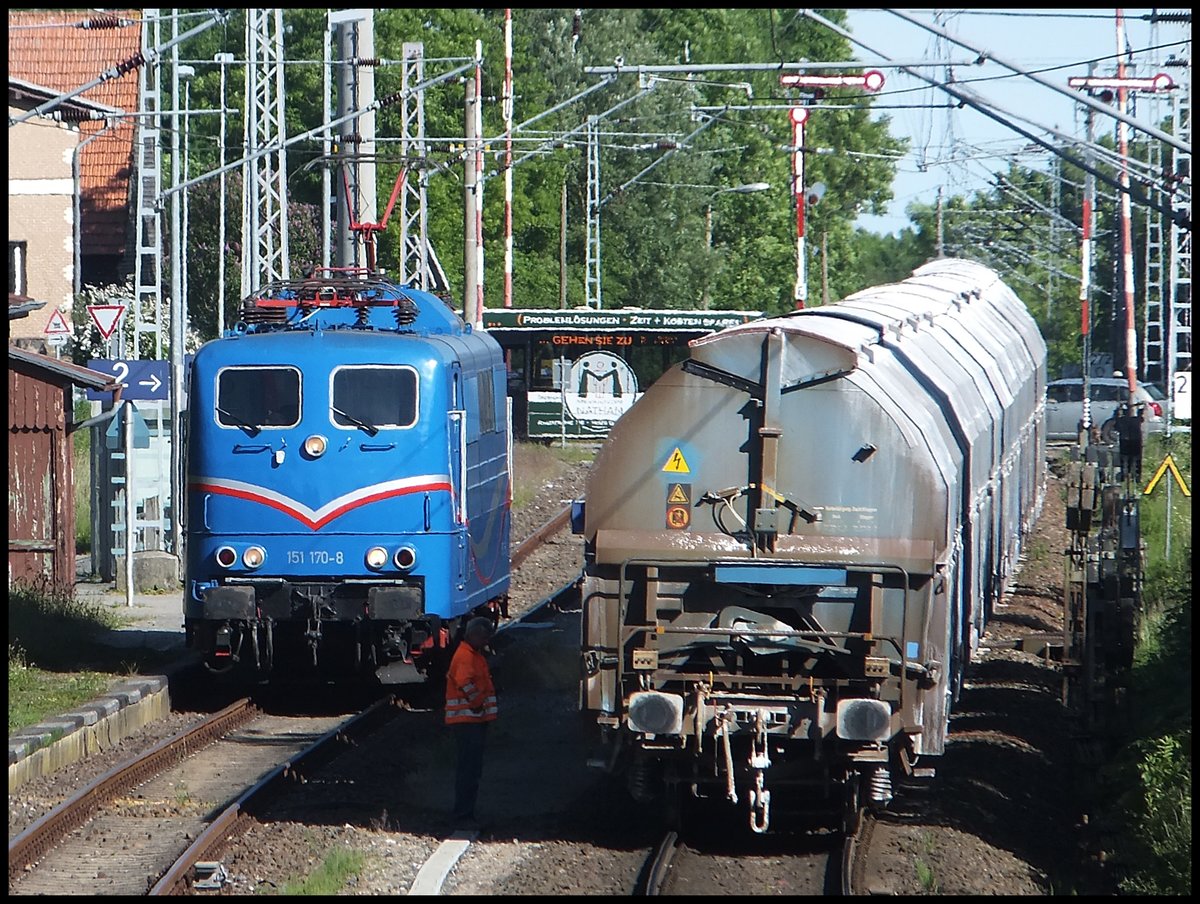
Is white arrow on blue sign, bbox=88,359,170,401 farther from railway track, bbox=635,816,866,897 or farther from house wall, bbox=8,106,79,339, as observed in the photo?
house wall, bbox=8,106,79,339

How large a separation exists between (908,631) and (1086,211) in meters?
30.3

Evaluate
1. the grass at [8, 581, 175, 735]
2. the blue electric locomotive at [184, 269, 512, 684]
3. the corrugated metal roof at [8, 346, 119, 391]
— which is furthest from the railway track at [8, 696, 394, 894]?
the corrugated metal roof at [8, 346, 119, 391]

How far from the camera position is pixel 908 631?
35.5 feet

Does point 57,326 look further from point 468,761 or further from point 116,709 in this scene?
point 468,761

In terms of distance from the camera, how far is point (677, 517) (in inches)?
436

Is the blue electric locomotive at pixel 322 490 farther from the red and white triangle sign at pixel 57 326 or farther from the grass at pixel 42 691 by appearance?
the red and white triangle sign at pixel 57 326

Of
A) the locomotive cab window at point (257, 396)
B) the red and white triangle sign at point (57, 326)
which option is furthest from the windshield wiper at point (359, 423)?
Answer: the red and white triangle sign at point (57, 326)

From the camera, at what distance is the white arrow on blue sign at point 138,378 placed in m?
20.9

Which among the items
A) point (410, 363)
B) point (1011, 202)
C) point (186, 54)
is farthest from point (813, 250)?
point (410, 363)

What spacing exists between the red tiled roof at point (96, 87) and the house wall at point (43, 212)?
6287 millimetres

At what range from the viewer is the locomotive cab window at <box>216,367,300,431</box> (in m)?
15.3

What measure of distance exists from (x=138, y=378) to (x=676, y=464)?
37.4ft

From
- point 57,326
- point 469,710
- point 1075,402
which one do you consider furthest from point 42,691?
point 1075,402

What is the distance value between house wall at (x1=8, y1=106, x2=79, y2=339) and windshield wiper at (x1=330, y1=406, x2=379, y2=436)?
98.0 ft
